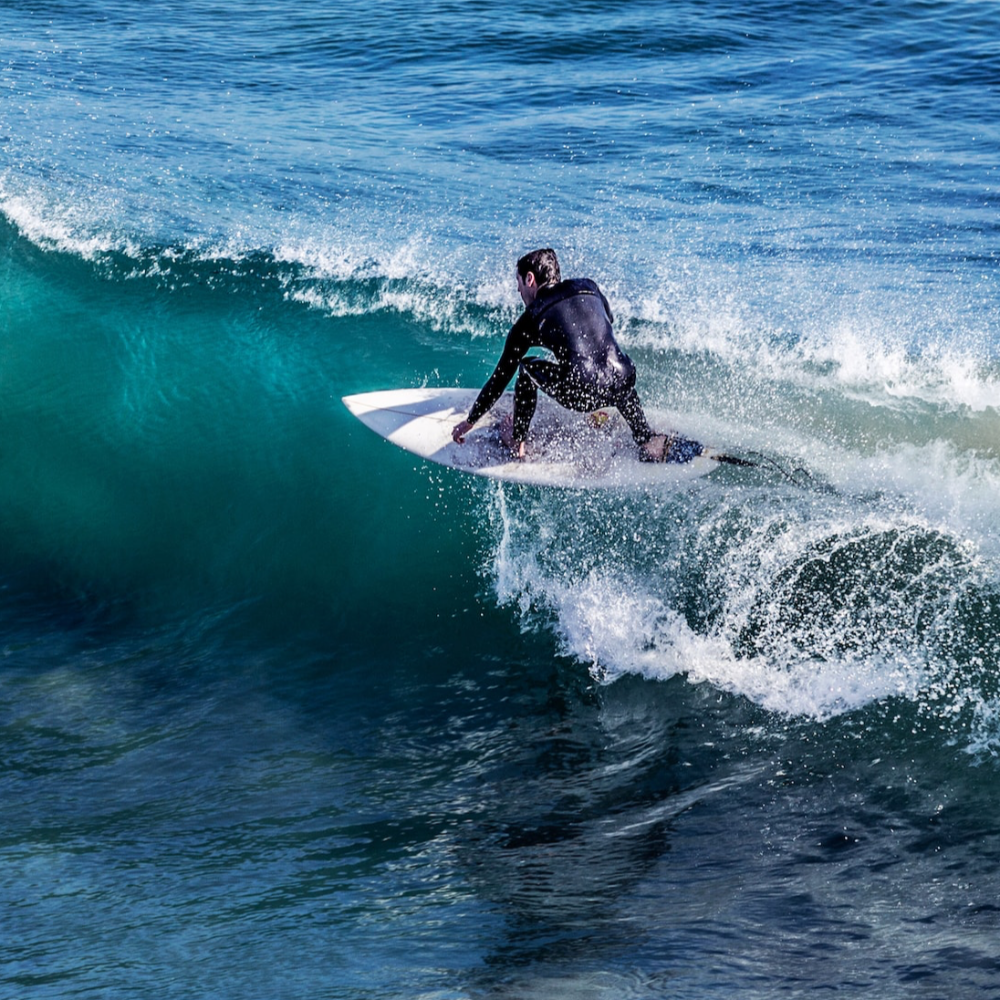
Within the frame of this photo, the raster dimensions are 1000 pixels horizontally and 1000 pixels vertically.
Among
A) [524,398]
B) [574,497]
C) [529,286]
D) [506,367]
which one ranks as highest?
[529,286]

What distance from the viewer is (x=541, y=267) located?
685cm

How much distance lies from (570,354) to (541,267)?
0.56 meters

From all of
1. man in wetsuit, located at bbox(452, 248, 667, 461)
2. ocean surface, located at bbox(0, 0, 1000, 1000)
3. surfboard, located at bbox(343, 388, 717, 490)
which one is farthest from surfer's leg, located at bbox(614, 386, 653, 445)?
ocean surface, located at bbox(0, 0, 1000, 1000)

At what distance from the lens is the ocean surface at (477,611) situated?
4797 mm

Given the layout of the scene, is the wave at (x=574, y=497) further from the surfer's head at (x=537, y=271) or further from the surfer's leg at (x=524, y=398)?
the surfer's head at (x=537, y=271)

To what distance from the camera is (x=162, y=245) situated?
11.6 meters

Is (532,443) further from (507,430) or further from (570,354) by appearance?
(570,354)

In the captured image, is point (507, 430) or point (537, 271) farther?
point (507, 430)

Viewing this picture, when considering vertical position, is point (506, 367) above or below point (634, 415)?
above

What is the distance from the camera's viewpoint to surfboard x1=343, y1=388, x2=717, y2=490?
24.6 ft

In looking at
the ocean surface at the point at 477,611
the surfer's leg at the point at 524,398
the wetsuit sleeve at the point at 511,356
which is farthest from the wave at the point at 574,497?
the wetsuit sleeve at the point at 511,356

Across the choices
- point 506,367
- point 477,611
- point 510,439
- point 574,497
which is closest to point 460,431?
point 510,439

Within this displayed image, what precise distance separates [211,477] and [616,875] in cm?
501

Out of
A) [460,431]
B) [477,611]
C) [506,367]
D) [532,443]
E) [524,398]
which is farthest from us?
[532,443]
